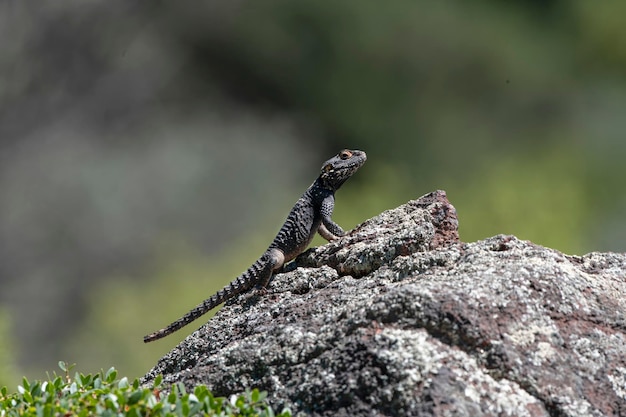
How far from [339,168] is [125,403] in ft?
8.35

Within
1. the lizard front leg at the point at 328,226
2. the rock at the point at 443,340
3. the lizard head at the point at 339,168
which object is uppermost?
the lizard head at the point at 339,168

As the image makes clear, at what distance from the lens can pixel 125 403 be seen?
98.7 inches

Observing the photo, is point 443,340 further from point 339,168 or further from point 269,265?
point 339,168

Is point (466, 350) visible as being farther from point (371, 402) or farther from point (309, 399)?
point (309, 399)

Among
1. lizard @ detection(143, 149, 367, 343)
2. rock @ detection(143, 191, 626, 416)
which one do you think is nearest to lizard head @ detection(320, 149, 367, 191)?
lizard @ detection(143, 149, 367, 343)

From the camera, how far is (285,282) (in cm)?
382

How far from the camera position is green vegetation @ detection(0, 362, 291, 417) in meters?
2.46

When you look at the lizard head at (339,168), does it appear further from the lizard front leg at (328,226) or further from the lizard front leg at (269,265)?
the lizard front leg at (269,265)

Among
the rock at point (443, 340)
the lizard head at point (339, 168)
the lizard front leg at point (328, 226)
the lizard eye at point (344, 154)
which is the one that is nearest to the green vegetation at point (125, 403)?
the rock at point (443, 340)

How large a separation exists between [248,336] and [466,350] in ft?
3.23

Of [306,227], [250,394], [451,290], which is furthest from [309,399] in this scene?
[306,227]

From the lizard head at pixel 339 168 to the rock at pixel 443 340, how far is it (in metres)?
1.35

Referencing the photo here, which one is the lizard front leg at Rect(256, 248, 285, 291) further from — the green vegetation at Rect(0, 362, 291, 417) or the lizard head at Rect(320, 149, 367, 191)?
the green vegetation at Rect(0, 362, 291, 417)

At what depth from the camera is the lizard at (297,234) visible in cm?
405
